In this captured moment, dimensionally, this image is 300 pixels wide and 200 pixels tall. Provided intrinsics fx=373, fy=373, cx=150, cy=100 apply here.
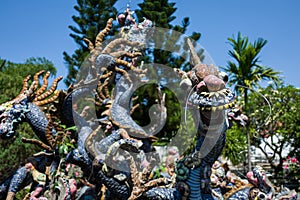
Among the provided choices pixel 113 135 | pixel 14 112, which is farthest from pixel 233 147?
pixel 14 112

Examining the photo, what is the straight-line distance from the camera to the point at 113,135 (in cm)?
367

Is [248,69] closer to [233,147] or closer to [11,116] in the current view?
[233,147]

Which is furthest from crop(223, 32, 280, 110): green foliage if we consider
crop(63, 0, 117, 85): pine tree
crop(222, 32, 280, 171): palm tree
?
crop(63, 0, 117, 85): pine tree

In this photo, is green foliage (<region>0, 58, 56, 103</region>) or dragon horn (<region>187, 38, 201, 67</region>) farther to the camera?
green foliage (<region>0, 58, 56, 103</region>)

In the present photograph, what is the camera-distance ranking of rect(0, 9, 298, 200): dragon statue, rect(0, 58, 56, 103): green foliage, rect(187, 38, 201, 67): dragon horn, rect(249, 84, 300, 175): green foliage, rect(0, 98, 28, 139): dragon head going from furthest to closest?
rect(249, 84, 300, 175): green foliage < rect(0, 58, 56, 103): green foliage < rect(0, 98, 28, 139): dragon head < rect(187, 38, 201, 67): dragon horn < rect(0, 9, 298, 200): dragon statue

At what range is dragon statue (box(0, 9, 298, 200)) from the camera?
8.49 ft

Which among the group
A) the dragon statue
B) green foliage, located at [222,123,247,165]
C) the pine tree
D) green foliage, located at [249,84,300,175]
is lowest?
the dragon statue

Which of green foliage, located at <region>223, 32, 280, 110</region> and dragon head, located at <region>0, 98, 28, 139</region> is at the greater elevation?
green foliage, located at <region>223, 32, 280, 110</region>

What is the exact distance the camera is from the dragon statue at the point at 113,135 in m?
2.59

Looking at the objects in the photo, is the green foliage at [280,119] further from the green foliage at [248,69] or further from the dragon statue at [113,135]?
the dragon statue at [113,135]

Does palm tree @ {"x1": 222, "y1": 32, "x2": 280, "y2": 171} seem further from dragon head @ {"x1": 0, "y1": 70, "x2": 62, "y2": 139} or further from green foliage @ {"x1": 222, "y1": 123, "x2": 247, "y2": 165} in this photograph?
dragon head @ {"x1": 0, "y1": 70, "x2": 62, "y2": 139}

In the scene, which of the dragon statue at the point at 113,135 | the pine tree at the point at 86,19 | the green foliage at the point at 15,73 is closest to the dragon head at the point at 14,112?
the dragon statue at the point at 113,135

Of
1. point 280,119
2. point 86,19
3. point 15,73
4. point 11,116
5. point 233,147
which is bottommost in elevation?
point 11,116

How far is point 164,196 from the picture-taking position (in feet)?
9.39
